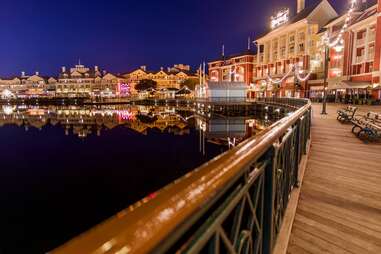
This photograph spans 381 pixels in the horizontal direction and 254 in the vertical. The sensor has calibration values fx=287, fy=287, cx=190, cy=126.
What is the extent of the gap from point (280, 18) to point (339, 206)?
53866 mm

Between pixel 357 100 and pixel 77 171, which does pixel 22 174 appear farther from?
pixel 357 100

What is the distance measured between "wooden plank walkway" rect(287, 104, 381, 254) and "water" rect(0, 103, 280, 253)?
400 inches

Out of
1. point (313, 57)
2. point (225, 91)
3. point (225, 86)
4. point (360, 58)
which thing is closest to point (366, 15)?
point (360, 58)

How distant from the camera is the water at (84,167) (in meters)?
12.6

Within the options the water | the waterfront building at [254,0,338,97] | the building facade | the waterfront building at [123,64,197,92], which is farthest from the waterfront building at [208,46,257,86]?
the waterfront building at [123,64,197,92]

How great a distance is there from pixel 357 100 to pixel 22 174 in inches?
1176

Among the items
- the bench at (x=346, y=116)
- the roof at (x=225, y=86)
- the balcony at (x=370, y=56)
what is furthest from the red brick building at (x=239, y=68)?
the bench at (x=346, y=116)

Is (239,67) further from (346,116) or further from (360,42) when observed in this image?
(346,116)

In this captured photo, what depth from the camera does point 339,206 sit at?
357 cm

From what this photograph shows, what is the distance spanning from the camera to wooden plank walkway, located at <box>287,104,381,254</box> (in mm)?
2732

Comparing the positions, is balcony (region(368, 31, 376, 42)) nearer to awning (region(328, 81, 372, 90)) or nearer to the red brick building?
awning (region(328, 81, 372, 90))

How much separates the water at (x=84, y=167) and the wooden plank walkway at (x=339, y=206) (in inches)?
400

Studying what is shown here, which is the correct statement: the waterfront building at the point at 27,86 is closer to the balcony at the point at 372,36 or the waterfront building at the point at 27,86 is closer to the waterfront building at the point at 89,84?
the waterfront building at the point at 89,84

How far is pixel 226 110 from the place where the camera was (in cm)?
4316
